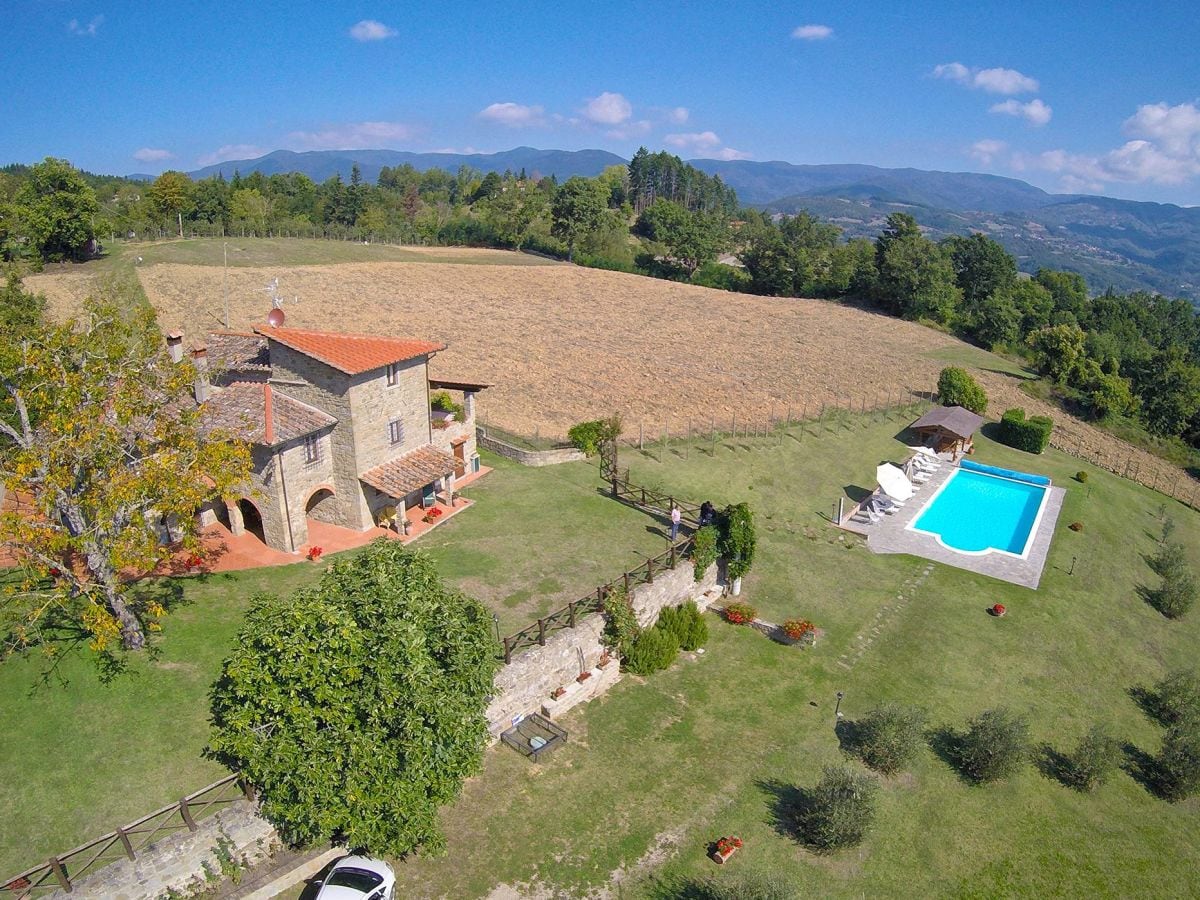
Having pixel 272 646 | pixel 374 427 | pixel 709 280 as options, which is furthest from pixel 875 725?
pixel 709 280

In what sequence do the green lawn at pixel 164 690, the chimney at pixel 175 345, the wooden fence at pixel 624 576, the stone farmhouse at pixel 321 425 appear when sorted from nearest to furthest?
the green lawn at pixel 164 690 → the wooden fence at pixel 624 576 → the stone farmhouse at pixel 321 425 → the chimney at pixel 175 345

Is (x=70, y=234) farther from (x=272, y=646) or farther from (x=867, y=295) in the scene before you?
(x=867, y=295)

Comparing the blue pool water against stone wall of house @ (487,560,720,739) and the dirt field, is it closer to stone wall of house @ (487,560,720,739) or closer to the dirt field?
the dirt field

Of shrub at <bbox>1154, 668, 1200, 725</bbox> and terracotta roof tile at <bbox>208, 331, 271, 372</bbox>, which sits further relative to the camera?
terracotta roof tile at <bbox>208, 331, 271, 372</bbox>

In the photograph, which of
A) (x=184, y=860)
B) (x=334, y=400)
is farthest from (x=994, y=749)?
(x=334, y=400)

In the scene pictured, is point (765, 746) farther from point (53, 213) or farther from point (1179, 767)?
point (53, 213)

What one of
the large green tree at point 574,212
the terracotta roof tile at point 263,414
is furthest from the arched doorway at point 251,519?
the large green tree at point 574,212

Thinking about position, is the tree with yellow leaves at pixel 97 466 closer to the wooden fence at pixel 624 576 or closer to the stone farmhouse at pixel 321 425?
the stone farmhouse at pixel 321 425

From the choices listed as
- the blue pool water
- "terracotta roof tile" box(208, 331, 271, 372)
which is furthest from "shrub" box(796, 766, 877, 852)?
"terracotta roof tile" box(208, 331, 271, 372)
